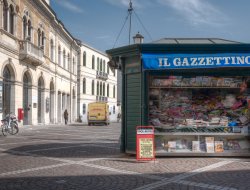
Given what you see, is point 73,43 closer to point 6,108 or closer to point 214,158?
point 6,108

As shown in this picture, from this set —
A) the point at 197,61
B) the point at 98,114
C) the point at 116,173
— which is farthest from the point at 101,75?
the point at 116,173

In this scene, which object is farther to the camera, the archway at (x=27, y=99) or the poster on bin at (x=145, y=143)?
the archway at (x=27, y=99)

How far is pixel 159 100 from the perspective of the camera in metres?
11.8

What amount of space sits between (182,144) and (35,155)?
14.7 ft

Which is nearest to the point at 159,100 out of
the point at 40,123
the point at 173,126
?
the point at 173,126

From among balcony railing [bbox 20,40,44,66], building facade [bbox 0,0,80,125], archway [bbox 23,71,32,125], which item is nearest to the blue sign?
building facade [bbox 0,0,80,125]

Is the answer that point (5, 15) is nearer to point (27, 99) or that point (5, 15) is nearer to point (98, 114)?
point (27, 99)

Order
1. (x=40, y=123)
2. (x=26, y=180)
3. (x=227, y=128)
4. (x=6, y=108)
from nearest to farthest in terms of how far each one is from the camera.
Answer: (x=26, y=180) < (x=227, y=128) < (x=6, y=108) < (x=40, y=123)

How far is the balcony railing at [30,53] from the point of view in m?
28.3

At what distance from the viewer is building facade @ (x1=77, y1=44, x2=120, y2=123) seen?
53.5m

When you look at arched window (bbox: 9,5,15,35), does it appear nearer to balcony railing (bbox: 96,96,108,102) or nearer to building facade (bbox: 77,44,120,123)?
building facade (bbox: 77,44,120,123)

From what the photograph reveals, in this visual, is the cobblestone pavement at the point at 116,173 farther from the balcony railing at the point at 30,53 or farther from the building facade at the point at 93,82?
the building facade at the point at 93,82

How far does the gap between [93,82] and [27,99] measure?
91.6ft

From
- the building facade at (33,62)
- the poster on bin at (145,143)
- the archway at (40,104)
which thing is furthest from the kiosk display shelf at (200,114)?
the archway at (40,104)
